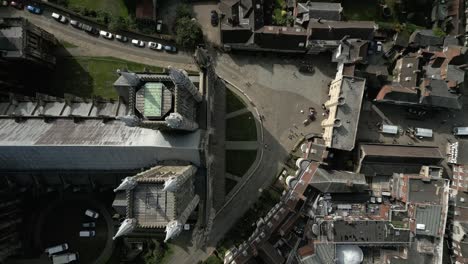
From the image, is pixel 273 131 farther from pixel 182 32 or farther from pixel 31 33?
pixel 31 33

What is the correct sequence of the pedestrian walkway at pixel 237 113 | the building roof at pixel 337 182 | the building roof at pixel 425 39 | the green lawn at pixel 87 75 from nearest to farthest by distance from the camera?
the building roof at pixel 337 182
the building roof at pixel 425 39
the green lawn at pixel 87 75
the pedestrian walkway at pixel 237 113

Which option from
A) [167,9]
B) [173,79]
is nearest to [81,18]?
[167,9]

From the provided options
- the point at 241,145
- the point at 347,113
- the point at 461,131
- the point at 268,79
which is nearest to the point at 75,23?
the point at 268,79

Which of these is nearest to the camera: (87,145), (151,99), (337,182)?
(151,99)

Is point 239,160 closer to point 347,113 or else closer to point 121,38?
point 347,113

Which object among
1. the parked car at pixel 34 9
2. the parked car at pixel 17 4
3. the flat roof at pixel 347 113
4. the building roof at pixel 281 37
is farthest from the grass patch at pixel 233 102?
the parked car at pixel 17 4

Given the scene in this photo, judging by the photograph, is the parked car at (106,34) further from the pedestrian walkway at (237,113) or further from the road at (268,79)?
the pedestrian walkway at (237,113)
